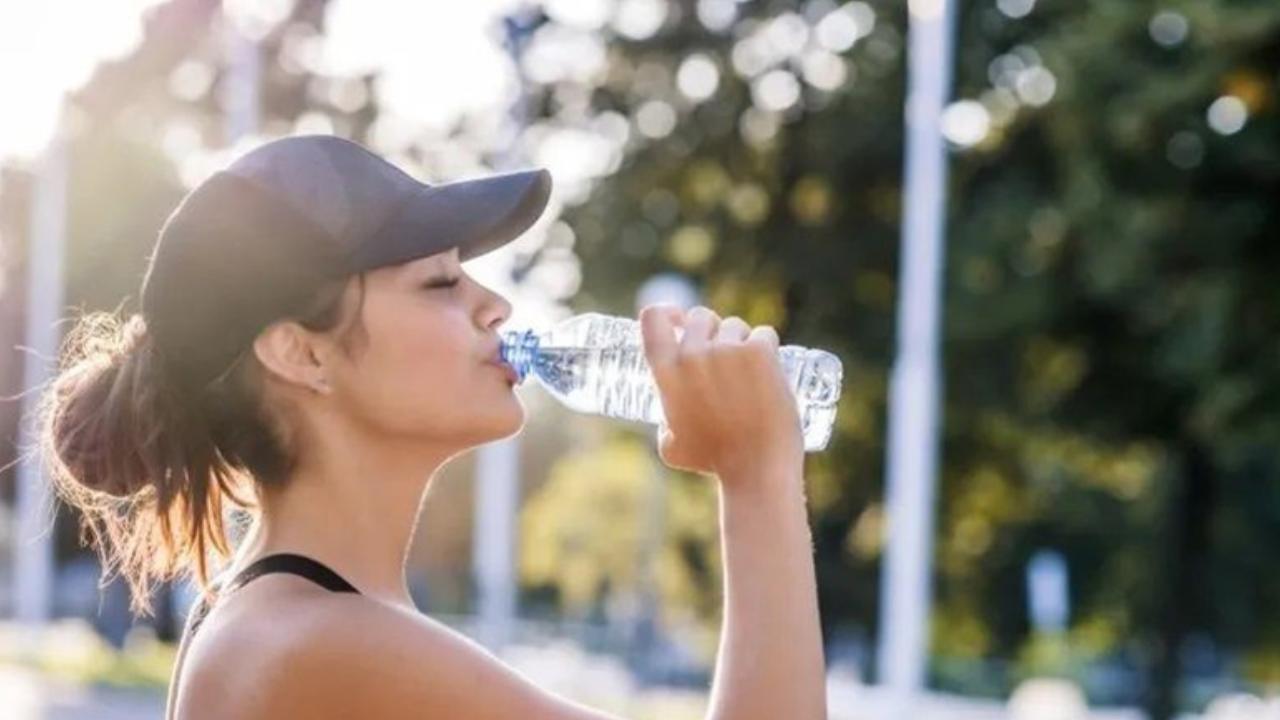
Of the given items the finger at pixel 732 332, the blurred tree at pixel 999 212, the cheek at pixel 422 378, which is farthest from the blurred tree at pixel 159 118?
the finger at pixel 732 332

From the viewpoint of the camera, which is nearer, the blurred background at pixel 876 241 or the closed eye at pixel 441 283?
the closed eye at pixel 441 283

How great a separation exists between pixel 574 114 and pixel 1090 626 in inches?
847

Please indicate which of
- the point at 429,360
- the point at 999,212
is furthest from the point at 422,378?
the point at 999,212

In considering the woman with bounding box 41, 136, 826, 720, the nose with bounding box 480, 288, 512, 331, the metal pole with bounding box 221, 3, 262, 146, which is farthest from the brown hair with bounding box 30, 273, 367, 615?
the metal pole with bounding box 221, 3, 262, 146

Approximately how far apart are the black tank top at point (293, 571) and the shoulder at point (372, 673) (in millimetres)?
59

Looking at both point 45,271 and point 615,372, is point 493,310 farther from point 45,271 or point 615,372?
point 45,271

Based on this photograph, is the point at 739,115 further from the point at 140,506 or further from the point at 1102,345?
the point at 140,506

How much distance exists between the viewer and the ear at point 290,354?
7.63 ft

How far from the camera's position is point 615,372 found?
286cm

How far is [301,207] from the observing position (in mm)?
2287

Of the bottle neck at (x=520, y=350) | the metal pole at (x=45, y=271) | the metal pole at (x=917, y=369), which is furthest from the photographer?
the metal pole at (x=45, y=271)

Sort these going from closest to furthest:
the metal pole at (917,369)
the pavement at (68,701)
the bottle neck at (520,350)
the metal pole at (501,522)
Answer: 1. the bottle neck at (520,350)
2. the metal pole at (917,369)
3. the pavement at (68,701)
4. the metal pole at (501,522)

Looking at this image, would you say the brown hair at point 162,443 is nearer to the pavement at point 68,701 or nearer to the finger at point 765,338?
the finger at point 765,338

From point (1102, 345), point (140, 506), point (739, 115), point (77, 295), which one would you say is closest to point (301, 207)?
point (140, 506)
